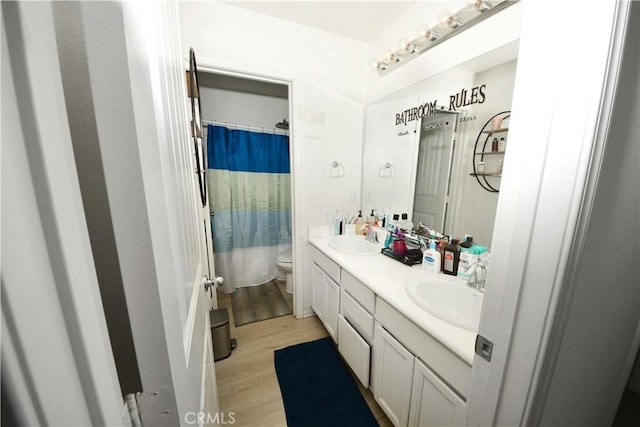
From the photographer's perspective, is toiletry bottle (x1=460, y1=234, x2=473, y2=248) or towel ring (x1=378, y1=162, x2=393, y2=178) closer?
toiletry bottle (x1=460, y1=234, x2=473, y2=248)

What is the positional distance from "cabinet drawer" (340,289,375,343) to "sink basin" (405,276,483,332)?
0.31 m

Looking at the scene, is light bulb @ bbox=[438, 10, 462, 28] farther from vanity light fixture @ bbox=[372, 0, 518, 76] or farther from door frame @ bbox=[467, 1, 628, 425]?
door frame @ bbox=[467, 1, 628, 425]

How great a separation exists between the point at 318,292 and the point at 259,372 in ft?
2.34

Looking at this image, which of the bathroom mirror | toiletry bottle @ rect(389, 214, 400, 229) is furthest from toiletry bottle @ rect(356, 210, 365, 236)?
toiletry bottle @ rect(389, 214, 400, 229)

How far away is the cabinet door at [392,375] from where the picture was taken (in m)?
1.09

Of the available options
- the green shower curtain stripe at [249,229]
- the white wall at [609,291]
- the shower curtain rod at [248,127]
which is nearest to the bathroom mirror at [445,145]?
the white wall at [609,291]

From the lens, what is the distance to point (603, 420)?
818mm

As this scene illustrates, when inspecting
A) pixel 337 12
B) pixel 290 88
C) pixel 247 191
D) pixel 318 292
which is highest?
pixel 337 12

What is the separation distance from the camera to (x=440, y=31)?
138 centimetres

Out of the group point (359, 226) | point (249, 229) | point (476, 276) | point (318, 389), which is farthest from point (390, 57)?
point (318, 389)

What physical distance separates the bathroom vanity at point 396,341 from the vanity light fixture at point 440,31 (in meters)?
1.36

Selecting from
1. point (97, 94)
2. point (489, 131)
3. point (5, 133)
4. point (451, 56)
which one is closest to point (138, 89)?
point (97, 94)

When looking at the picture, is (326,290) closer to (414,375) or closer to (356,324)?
(356,324)

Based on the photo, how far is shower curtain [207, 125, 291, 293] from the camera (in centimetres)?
254
